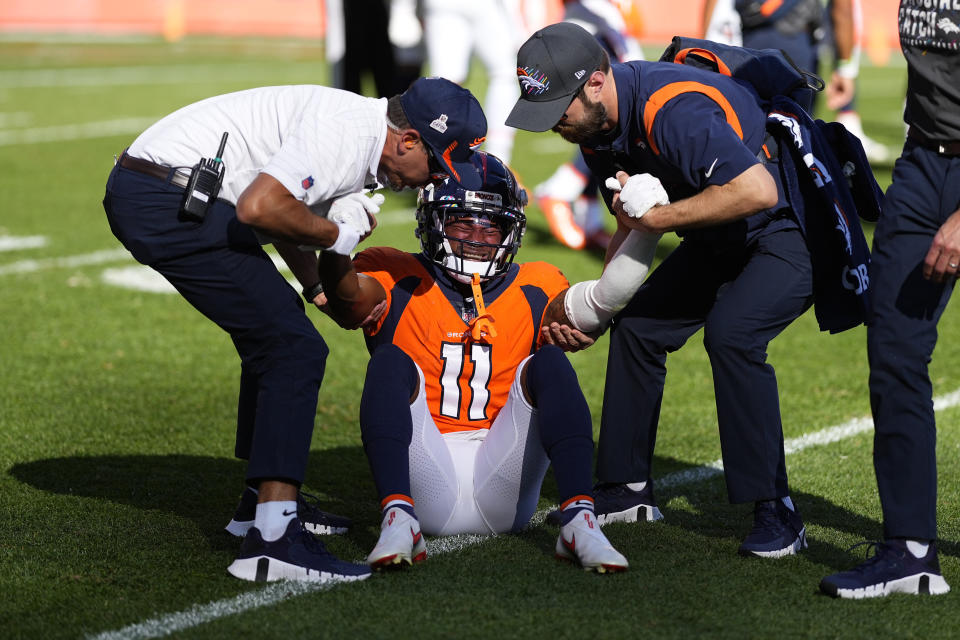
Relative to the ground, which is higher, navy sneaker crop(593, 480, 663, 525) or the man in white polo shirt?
the man in white polo shirt

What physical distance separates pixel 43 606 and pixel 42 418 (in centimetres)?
225

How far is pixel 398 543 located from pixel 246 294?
0.87 meters

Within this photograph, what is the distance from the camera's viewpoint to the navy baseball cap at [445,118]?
150 inches

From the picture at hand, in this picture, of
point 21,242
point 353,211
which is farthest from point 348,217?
point 21,242

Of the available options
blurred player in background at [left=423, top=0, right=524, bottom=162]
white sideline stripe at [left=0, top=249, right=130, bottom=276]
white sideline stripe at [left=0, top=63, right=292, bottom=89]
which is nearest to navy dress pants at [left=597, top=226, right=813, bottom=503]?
white sideline stripe at [left=0, top=249, right=130, bottom=276]

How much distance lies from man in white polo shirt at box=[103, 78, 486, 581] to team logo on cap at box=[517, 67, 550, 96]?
0.22m

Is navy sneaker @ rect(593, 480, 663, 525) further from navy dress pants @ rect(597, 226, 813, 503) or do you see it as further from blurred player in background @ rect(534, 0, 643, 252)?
blurred player in background @ rect(534, 0, 643, 252)

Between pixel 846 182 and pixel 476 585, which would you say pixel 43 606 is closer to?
pixel 476 585

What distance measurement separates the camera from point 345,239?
3.68 m

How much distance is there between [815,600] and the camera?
374 centimetres

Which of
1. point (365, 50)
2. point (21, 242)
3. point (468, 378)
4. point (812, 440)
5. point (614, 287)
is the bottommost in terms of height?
point (21, 242)

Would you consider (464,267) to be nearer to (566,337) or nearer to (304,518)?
(566,337)

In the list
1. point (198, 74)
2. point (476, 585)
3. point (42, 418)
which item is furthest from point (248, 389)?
point (198, 74)

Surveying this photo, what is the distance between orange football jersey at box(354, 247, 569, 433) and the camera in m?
4.40
